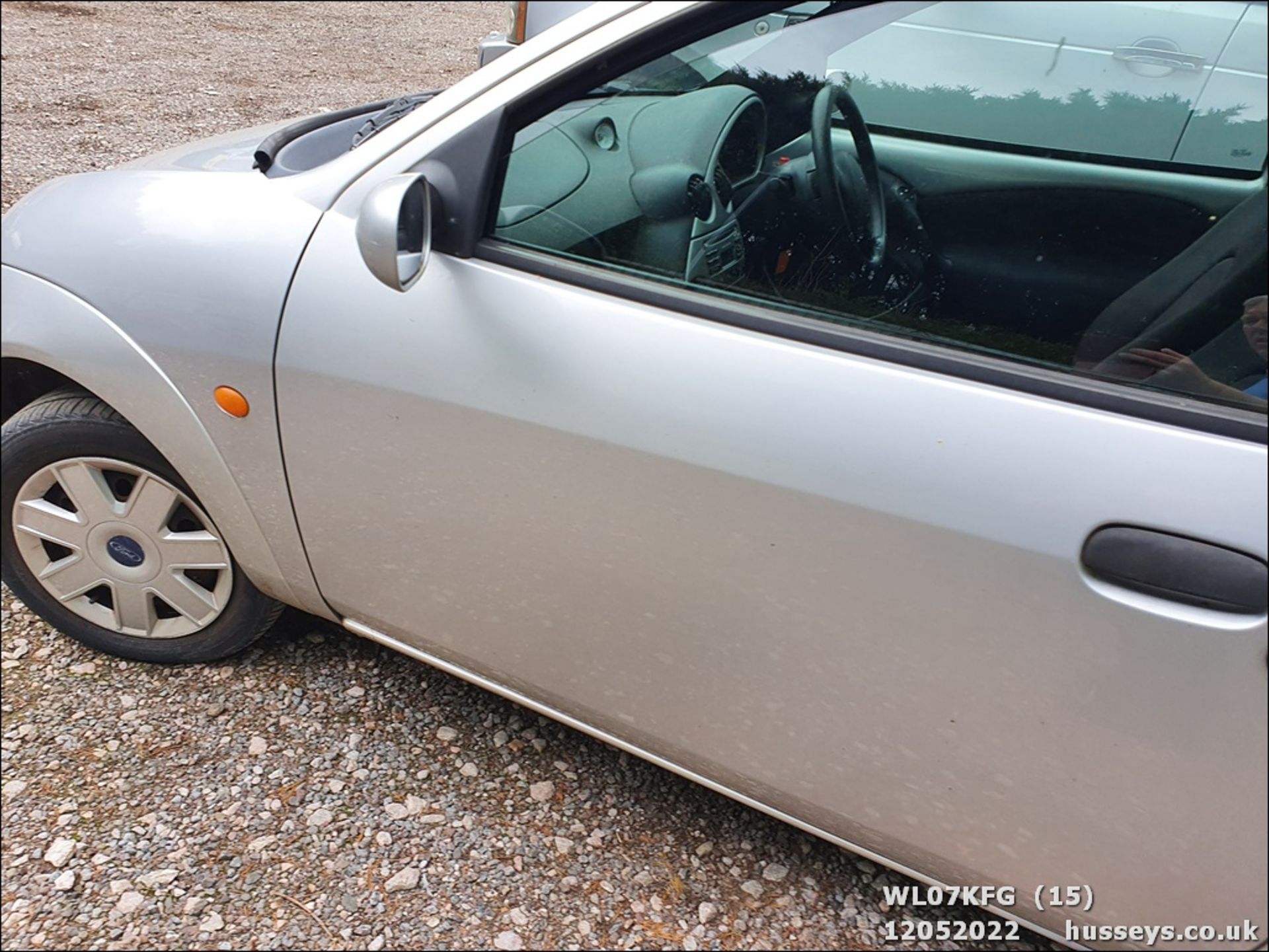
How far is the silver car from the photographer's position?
136 centimetres

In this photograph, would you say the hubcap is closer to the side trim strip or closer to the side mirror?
the side trim strip

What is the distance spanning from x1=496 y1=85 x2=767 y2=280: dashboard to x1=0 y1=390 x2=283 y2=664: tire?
3.31ft

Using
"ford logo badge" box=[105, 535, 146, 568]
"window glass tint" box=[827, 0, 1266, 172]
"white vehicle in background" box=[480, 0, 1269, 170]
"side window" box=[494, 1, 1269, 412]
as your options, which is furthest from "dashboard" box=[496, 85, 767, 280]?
"ford logo badge" box=[105, 535, 146, 568]

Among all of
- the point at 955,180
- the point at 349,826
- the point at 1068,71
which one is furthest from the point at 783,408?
the point at 349,826

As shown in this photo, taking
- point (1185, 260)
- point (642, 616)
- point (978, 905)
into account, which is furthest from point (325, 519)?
point (1185, 260)

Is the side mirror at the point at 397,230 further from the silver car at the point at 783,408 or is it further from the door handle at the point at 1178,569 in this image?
the door handle at the point at 1178,569

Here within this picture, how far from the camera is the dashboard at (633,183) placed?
1643 mm

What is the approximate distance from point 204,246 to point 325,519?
55 cm

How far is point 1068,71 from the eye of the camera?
1861 mm

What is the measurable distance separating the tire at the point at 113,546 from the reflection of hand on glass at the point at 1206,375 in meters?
1.82

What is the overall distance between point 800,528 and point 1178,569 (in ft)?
1.63

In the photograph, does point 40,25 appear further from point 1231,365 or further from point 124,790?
point 1231,365

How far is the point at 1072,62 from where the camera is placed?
184cm

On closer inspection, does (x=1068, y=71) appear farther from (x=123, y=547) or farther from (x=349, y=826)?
(x=123, y=547)
